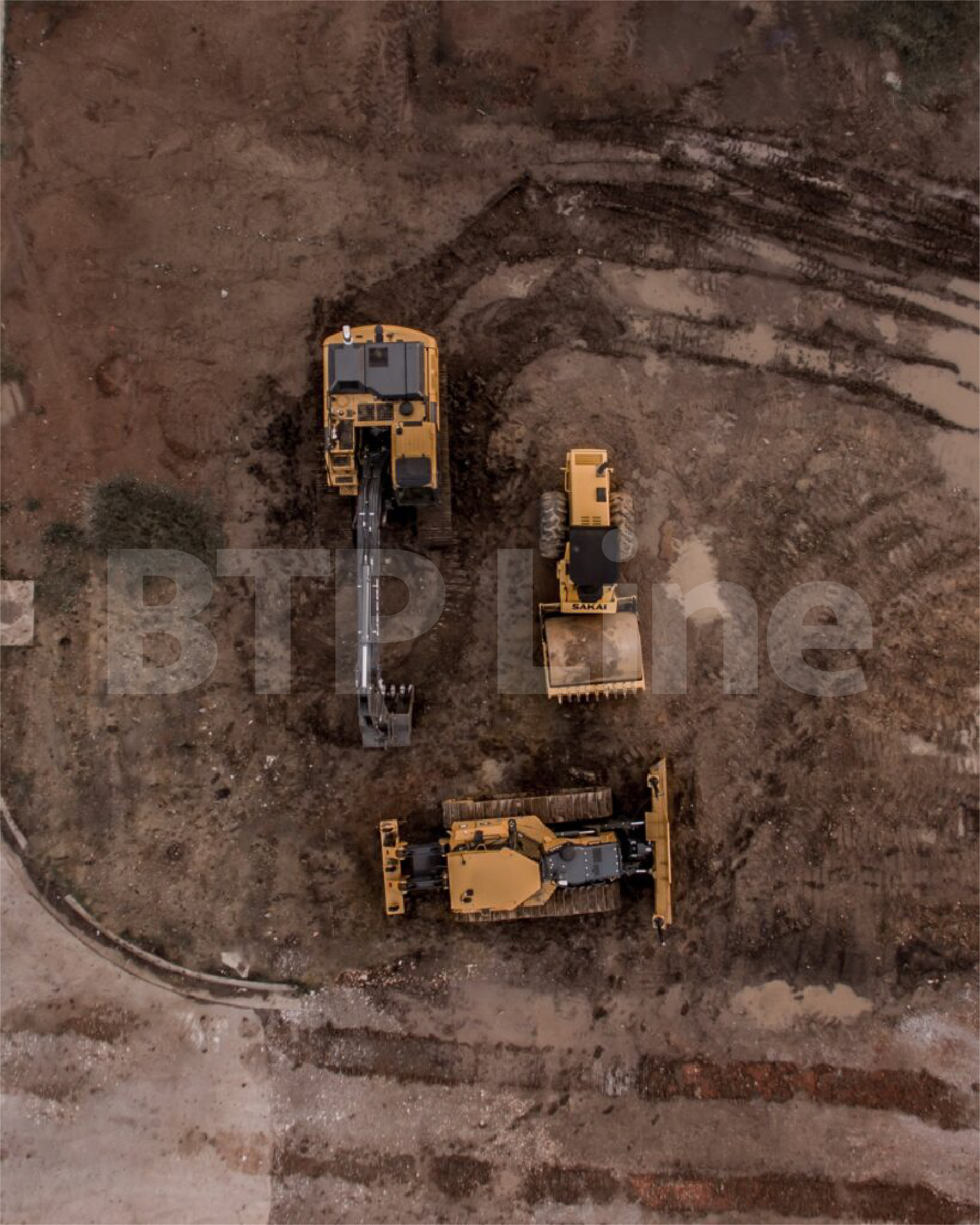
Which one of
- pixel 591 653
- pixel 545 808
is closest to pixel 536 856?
pixel 545 808

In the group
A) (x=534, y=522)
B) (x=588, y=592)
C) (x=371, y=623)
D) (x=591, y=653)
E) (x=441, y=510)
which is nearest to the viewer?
(x=588, y=592)

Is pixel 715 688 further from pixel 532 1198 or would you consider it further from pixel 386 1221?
pixel 386 1221

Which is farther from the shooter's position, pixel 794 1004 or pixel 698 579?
pixel 698 579

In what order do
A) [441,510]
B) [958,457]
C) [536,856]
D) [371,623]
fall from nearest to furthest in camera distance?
[536,856] < [371,623] < [441,510] < [958,457]

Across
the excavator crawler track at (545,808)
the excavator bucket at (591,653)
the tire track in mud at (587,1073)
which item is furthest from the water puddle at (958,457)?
the tire track in mud at (587,1073)

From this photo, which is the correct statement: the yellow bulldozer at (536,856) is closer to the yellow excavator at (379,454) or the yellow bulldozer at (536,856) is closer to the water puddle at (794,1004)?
the yellow excavator at (379,454)

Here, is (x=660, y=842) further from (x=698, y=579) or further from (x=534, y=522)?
(x=534, y=522)

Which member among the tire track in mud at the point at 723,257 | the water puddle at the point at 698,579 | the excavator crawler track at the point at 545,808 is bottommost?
the excavator crawler track at the point at 545,808
